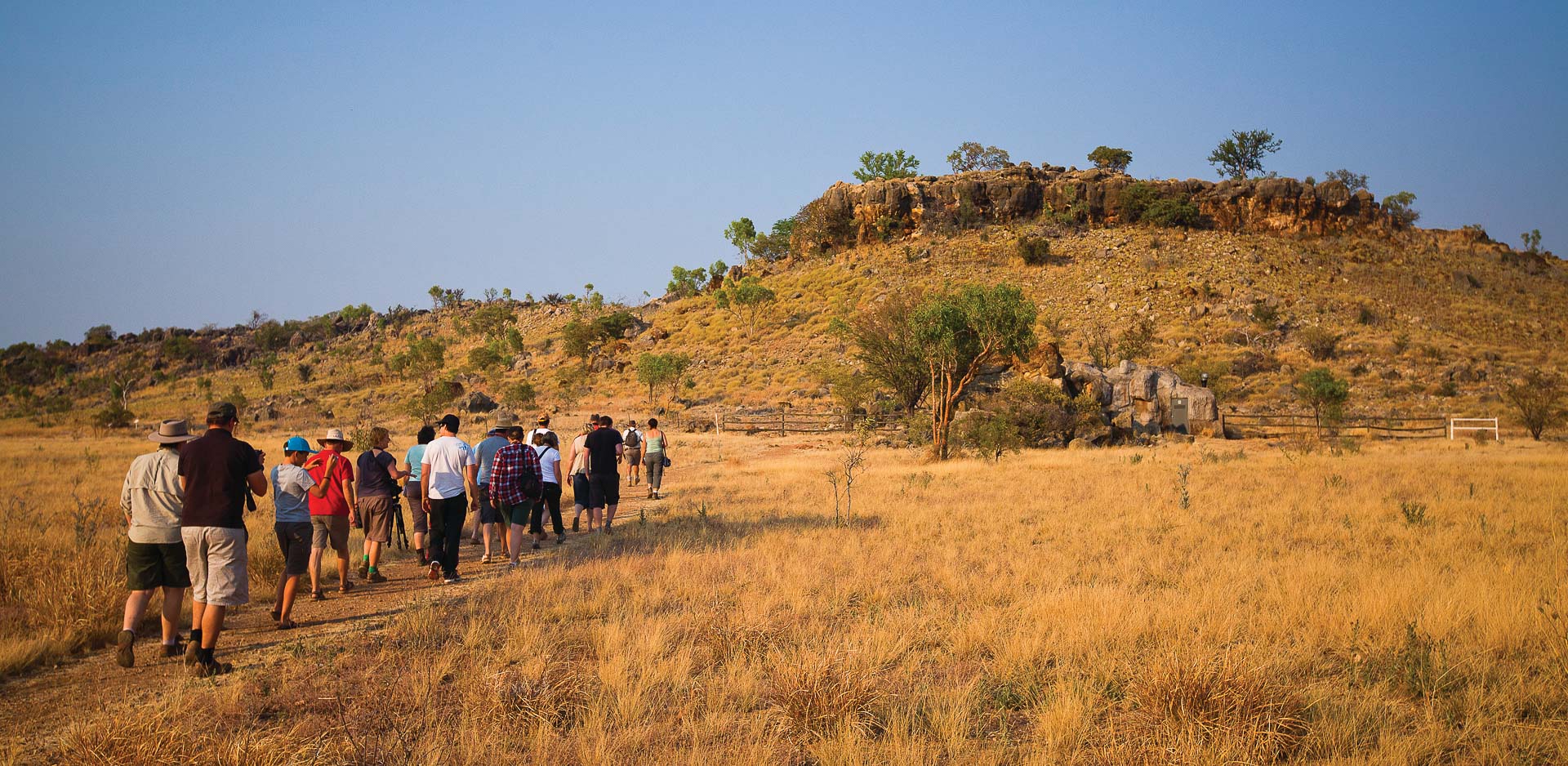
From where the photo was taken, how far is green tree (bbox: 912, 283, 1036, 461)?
26.5 metres

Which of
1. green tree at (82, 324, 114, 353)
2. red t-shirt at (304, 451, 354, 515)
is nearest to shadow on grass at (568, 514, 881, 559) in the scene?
red t-shirt at (304, 451, 354, 515)

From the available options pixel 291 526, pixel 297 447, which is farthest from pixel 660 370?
pixel 291 526

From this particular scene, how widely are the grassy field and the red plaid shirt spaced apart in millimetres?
1036

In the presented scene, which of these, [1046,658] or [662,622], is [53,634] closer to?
[662,622]

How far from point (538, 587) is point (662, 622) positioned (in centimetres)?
210

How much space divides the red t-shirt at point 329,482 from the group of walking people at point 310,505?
1cm

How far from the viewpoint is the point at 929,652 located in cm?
646

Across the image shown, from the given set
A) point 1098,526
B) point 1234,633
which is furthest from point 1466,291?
point 1234,633

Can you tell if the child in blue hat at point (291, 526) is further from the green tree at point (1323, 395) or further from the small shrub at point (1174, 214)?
the small shrub at point (1174, 214)

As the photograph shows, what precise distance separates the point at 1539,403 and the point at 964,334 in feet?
76.0

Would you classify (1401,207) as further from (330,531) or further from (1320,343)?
(330,531)

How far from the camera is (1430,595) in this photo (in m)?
7.15

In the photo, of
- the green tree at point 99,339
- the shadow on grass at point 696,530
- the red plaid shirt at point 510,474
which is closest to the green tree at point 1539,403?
the shadow on grass at point 696,530

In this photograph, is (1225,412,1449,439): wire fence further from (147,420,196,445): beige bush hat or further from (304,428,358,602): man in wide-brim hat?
(147,420,196,445): beige bush hat
